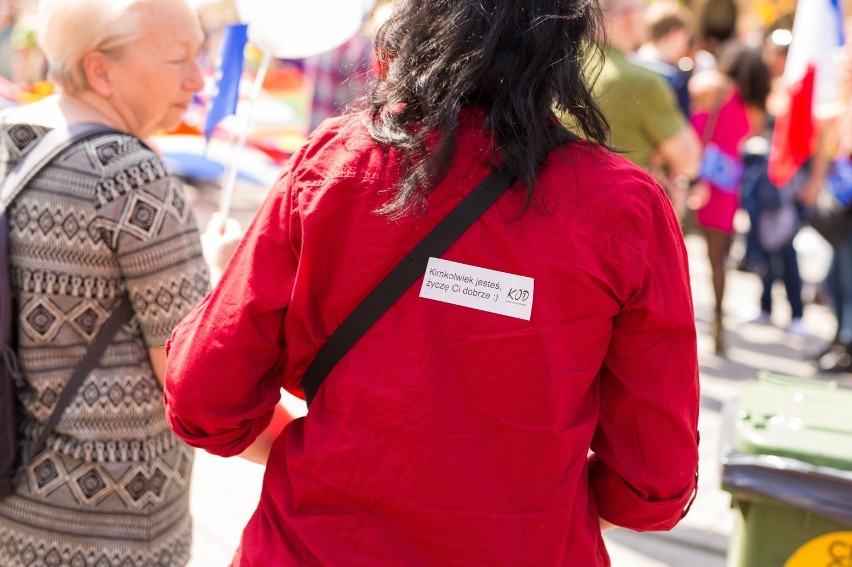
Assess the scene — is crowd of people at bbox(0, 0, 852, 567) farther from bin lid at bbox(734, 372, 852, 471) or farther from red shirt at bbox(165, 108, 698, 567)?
bin lid at bbox(734, 372, 852, 471)

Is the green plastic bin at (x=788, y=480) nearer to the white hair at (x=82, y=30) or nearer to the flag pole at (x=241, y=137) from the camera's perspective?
the flag pole at (x=241, y=137)

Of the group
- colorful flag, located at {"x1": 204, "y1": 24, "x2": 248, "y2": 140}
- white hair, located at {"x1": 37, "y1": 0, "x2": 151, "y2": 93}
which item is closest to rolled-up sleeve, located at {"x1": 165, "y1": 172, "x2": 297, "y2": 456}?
white hair, located at {"x1": 37, "y1": 0, "x2": 151, "y2": 93}

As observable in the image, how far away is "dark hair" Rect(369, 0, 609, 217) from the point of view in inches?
55.1

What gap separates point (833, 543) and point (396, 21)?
5.08 feet

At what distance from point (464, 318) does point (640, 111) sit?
122 inches

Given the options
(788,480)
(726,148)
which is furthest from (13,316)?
(726,148)

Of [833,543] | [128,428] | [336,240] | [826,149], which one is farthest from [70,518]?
[826,149]

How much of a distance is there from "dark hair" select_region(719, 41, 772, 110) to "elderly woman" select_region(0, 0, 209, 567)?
5.24 meters

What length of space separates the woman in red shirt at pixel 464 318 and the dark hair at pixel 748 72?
5.62 m

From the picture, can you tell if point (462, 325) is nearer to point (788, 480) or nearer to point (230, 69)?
point (788, 480)

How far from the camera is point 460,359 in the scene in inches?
54.8

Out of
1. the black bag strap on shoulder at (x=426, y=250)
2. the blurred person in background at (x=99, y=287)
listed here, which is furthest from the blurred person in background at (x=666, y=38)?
the black bag strap on shoulder at (x=426, y=250)

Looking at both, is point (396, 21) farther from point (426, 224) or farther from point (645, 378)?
point (645, 378)

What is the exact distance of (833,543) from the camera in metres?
2.29
